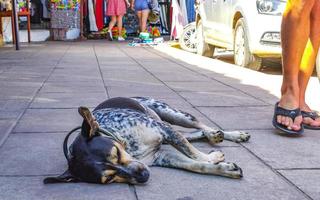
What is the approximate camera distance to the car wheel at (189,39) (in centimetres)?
1355

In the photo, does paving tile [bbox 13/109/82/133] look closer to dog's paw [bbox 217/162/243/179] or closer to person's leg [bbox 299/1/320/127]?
dog's paw [bbox 217/162/243/179]

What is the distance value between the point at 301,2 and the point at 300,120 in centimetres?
95

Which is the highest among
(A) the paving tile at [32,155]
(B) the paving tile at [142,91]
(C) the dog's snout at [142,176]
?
(C) the dog's snout at [142,176]

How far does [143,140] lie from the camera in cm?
340

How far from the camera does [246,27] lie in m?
8.93

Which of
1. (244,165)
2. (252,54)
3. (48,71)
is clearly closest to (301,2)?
(244,165)

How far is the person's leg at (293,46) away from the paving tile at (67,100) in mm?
2130

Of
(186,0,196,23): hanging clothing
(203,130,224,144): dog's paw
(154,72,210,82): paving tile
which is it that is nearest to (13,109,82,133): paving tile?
(203,130,224,144): dog's paw

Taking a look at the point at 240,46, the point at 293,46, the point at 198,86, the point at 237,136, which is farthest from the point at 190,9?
the point at 237,136

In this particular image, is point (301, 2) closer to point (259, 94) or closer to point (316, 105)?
point (316, 105)

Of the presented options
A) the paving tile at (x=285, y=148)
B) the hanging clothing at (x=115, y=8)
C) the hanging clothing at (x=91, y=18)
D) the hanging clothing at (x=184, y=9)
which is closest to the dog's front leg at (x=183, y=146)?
the paving tile at (x=285, y=148)

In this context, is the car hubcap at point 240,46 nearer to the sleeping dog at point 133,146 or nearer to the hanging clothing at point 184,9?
the sleeping dog at point 133,146

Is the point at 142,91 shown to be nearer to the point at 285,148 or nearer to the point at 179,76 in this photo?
the point at 179,76

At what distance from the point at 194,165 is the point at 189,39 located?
1058 cm
